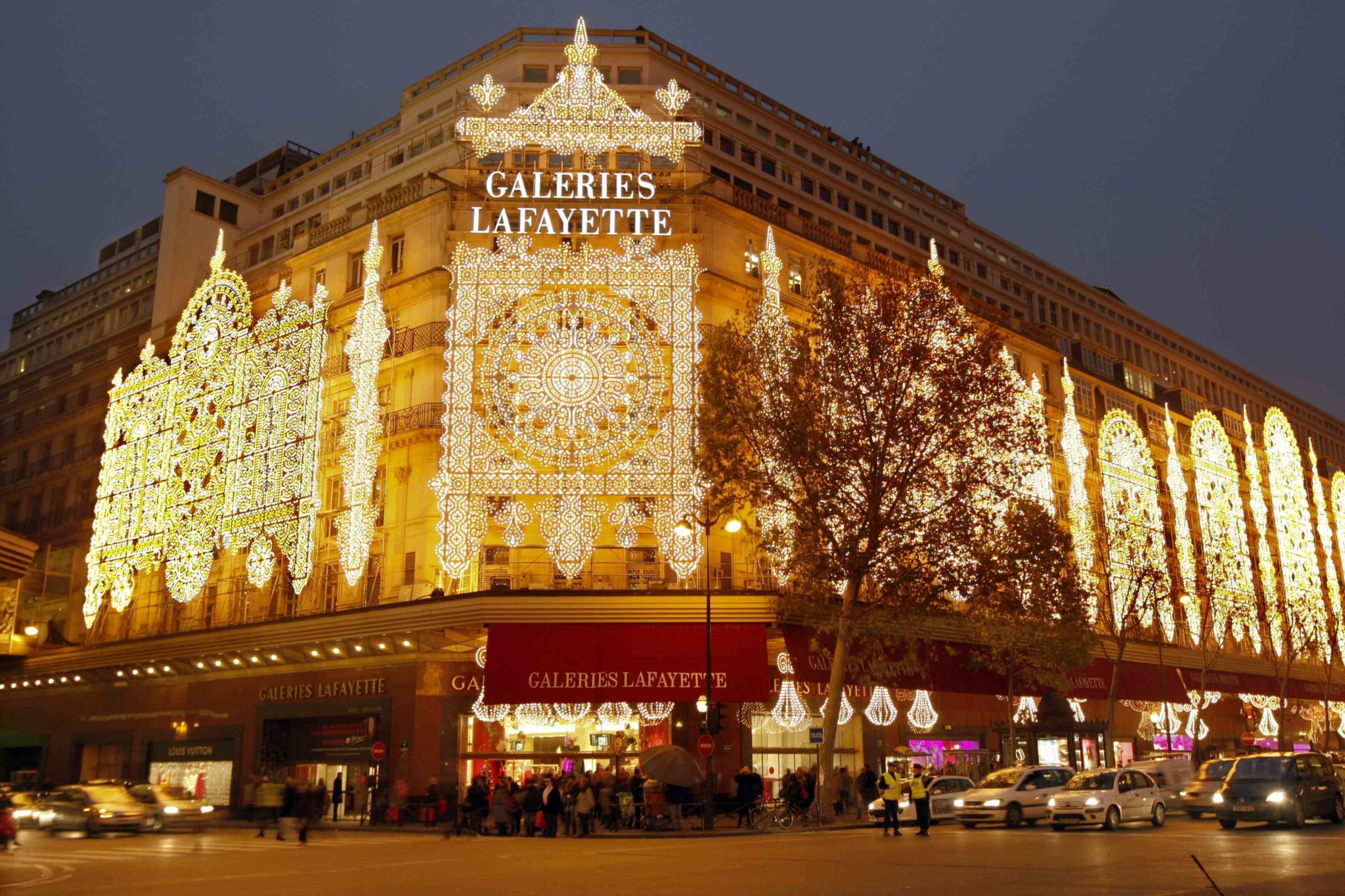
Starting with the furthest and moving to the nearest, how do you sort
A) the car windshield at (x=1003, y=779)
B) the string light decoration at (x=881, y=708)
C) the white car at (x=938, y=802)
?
the string light decoration at (x=881, y=708)
the white car at (x=938, y=802)
the car windshield at (x=1003, y=779)

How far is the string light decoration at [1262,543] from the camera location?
62781 mm

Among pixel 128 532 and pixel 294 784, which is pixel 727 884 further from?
pixel 128 532

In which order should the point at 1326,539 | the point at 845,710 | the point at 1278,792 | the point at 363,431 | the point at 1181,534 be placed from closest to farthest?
the point at 1278,792
the point at 845,710
the point at 363,431
the point at 1181,534
the point at 1326,539

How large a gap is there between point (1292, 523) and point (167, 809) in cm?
6335

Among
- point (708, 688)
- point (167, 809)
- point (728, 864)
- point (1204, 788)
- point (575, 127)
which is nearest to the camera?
point (728, 864)

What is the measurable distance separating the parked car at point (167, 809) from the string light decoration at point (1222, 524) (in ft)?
145

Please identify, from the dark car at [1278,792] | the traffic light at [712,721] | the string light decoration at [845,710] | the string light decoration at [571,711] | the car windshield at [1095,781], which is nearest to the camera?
the dark car at [1278,792]

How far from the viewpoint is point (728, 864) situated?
1884 cm

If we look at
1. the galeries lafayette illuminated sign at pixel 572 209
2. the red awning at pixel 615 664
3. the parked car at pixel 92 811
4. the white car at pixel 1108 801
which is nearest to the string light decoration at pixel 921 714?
the red awning at pixel 615 664

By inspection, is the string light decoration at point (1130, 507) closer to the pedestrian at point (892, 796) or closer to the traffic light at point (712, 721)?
the traffic light at point (712, 721)

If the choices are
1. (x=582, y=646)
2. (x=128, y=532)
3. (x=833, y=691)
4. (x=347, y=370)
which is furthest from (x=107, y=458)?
(x=833, y=691)

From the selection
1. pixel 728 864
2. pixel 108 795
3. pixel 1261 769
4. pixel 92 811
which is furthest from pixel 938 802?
pixel 92 811

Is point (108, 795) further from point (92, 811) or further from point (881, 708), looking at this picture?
point (881, 708)

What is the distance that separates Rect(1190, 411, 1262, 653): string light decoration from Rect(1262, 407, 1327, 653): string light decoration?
368 centimetres
